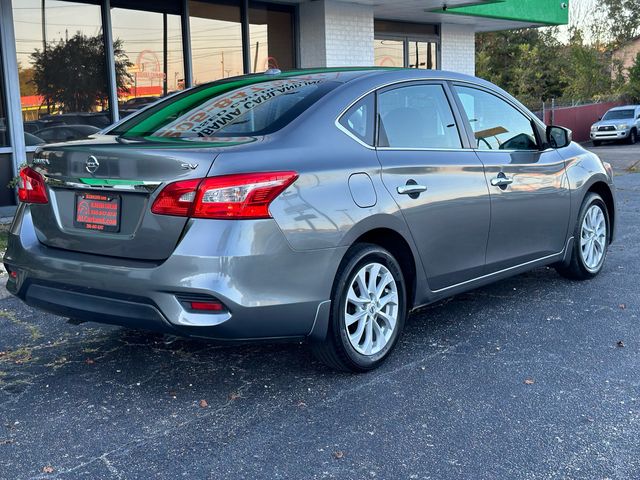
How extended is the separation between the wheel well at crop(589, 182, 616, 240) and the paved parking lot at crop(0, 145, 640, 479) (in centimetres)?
127

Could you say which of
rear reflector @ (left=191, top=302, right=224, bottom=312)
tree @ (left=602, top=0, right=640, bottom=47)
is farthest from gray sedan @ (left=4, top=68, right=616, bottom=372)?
tree @ (left=602, top=0, right=640, bottom=47)

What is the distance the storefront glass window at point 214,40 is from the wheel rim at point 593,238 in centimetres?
788

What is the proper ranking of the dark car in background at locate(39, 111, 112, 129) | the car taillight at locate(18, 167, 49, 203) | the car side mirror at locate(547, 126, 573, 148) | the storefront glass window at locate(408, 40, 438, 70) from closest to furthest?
the car taillight at locate(18, 167, 49, 203), the car side mirror at locate(547, 126, 573, 148), the dark car in background at locate(39, 111, 112, 129), the storefront glass window at locate(408, 40, 438, 70)

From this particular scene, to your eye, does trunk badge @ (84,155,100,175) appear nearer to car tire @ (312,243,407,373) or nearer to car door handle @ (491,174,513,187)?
car tire @ (312,243,407,373)

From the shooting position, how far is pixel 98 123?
11047 millimetres

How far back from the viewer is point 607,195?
248 inches

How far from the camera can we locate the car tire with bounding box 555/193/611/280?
19.4 ft

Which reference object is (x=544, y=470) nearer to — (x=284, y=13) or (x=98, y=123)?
(x=98, y=123)

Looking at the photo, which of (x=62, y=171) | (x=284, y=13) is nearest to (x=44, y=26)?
(x=284, y=13)

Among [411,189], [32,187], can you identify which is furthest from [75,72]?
[411,189]

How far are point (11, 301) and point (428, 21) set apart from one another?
1337 centimetres

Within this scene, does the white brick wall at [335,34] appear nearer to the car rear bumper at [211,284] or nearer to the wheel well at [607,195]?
the wheel well at [607,195]

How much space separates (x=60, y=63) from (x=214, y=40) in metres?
2.89

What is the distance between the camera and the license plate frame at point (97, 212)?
361 cm
